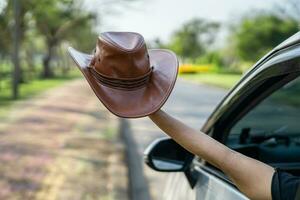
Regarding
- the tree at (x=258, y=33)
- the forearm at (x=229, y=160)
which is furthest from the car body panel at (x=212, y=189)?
the tree at (x=258, y=33)

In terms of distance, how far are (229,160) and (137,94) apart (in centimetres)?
32

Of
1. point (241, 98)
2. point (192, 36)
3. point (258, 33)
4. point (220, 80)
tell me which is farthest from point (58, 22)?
point (192, 36)

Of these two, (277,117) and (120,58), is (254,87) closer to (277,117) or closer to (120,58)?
(120,58)

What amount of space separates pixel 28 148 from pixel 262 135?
682 cm

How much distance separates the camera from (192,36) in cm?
10669

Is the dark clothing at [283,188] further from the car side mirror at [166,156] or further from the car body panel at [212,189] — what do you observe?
the car side mirror at [166,156]

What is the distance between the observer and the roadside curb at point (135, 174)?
22.4 feet

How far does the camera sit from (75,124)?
45.2ft

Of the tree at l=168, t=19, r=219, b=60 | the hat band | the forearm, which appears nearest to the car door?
the forearm

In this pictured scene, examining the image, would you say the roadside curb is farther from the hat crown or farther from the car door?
the hat crown

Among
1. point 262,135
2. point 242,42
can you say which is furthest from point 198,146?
point 242,42

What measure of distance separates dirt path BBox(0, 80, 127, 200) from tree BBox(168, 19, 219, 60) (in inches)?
3584

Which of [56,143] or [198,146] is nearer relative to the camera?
[198,146]

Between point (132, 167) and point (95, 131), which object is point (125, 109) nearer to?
point (132, 167)
